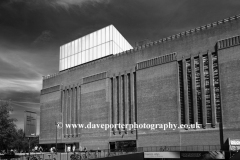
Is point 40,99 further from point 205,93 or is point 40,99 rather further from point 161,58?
point 205,93

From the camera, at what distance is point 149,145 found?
145 feet

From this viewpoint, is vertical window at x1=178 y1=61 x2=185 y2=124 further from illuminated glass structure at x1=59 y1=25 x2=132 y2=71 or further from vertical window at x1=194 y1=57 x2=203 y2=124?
illuminated glass structure at x1=59 y1=25 x2=132 y2=71

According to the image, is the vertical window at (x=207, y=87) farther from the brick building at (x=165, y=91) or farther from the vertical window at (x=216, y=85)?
the vertical window at (x=216, y=85)

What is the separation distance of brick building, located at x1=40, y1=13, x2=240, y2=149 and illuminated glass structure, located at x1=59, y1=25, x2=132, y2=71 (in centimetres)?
177

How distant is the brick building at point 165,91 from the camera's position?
3791cm

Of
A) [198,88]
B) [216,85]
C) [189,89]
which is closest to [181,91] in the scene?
[189,89]

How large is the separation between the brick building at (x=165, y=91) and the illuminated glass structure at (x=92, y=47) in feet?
5.82

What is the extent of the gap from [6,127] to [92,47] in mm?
24216

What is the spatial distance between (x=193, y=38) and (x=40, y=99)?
41.6 m

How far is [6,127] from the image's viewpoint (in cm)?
5478

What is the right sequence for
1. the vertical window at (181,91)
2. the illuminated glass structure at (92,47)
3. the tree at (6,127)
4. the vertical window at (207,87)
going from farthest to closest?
1. the illuminated glass structure at (92,47)
2. the tree at (6,127)
3. the vertical window at (181,91)
4. the vertical window at (207,87)

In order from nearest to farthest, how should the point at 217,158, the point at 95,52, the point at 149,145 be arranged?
the point at 217,158, the point at 149,145, the point at 95,52

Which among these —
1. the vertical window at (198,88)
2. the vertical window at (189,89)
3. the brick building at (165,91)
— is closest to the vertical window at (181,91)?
the brick building at (165,91)

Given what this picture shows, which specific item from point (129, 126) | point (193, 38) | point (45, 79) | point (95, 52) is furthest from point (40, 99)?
A: point (193, 38)
